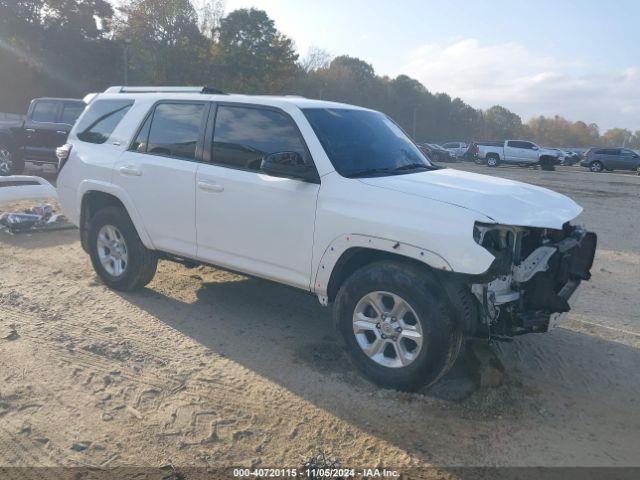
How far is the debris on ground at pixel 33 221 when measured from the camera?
850cm

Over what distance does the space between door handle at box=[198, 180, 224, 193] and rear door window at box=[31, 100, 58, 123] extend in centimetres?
1100

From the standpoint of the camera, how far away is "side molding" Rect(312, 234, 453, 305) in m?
3.65

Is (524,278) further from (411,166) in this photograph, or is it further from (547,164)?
(547,164)

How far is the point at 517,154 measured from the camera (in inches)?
1469

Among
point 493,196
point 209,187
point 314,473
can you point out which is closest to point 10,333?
point 209,187

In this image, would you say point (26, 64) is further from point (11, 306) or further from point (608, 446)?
point (608, 446)

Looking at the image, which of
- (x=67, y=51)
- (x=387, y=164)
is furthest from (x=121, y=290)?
(x=67, y=51)

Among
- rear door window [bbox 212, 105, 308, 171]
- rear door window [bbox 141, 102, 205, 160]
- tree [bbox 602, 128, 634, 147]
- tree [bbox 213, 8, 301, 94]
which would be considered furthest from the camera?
tree [bbox 602, 128, 634, 147]

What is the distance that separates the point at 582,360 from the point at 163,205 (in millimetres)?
3825

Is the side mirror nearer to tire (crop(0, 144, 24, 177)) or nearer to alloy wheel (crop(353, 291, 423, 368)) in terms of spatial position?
alloy wheel (crop(353, 291, 423, 368))

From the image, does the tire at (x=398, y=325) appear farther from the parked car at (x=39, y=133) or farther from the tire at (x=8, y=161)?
the tire at (x=8, y=161)

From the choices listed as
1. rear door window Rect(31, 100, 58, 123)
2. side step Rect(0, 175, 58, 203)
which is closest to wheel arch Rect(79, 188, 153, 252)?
side step Rect(0, 175, 58, 203)

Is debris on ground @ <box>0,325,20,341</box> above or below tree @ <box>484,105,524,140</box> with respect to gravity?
below

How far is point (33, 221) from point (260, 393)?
21.1ft
